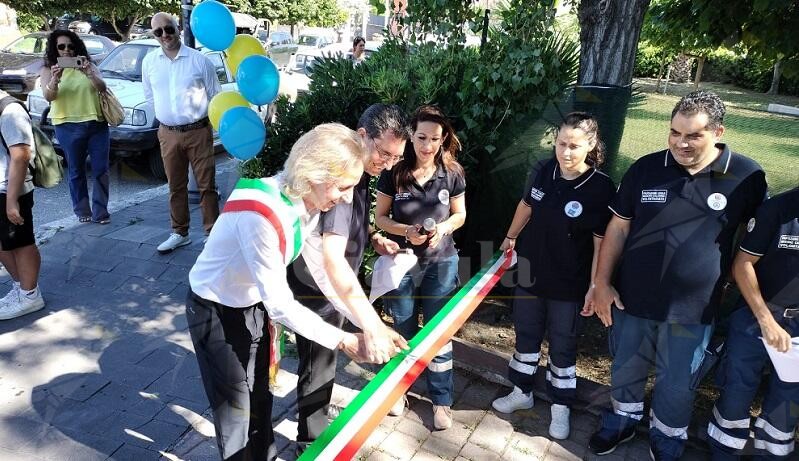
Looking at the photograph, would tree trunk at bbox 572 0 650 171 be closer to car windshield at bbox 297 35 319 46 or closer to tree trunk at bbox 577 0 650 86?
tree trunk at bbox 577 0 650 86

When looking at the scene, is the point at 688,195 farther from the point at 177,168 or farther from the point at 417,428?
the point at 177,168

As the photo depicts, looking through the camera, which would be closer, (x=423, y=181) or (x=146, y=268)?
(x=423, y=181)

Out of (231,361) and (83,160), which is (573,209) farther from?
(83,160)

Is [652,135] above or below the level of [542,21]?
below

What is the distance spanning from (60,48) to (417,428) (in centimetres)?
485

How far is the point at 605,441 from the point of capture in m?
3.13

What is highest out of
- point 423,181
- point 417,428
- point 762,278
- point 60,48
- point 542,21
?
point 542,21

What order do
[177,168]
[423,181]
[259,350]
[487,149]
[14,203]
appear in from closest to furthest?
1. [259,350]
2. [423,181]
3. [14,203]
4. [487,149]
5. [177,168]

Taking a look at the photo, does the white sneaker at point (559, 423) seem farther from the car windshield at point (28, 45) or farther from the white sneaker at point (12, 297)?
the car windshield at point (28, 45)

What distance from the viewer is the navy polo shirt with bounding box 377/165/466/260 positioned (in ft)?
10.4

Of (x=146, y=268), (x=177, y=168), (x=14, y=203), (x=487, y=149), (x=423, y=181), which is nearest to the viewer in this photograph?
(x=423, y=181)

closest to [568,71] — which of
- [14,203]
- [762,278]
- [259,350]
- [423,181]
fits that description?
[423,181]

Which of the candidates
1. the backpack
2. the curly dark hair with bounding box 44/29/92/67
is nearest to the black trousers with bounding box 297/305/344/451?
the backpack

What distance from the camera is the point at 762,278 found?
267cm
